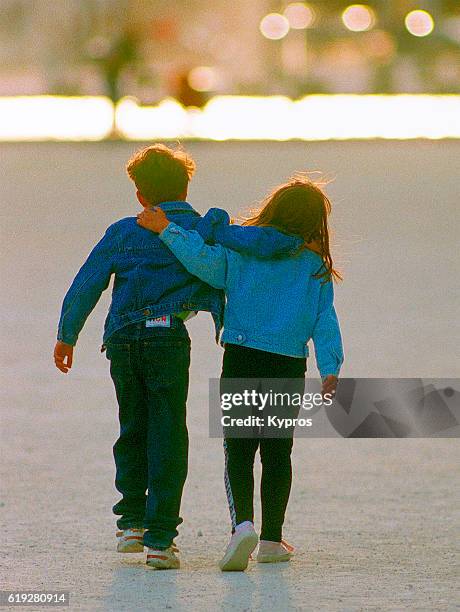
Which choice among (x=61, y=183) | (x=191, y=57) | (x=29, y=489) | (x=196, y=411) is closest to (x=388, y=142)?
(x=61, y=183)

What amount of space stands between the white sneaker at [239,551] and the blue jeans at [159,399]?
0.19m

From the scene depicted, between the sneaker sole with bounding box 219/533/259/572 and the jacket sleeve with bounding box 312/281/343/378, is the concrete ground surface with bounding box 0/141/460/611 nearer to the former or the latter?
the sneaker sole with bounding box 219/533/259/572

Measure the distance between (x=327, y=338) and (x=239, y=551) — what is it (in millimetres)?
689

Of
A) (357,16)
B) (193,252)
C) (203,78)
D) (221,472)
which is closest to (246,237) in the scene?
(193,252)

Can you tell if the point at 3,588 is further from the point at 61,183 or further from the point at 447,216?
the point at 61,183

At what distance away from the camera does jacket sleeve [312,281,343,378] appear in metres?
5.10

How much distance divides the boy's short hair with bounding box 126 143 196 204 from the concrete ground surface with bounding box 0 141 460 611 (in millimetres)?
700

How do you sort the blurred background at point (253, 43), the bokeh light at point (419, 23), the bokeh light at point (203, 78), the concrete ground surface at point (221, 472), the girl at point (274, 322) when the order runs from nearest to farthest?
the concrete ground surface at point (221, 472), the girl at point (274, 322), the bokeh light at point (203, 78), the blurred background at point (253, 43), the bokeh light at point (419, 23)

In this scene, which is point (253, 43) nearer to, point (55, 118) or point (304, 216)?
point (55, 118)

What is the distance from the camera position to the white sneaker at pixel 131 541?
5.13 meters

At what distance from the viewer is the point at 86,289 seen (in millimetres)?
5082

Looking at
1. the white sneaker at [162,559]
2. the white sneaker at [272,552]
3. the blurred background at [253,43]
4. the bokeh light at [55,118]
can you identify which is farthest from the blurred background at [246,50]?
the white sneaker at [162,559]

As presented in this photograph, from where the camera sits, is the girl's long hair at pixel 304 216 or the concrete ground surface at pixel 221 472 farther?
the girl's long hair at pixel 304 216

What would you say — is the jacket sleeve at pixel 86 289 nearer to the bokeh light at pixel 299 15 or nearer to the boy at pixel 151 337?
the boy at pixel 151 337
